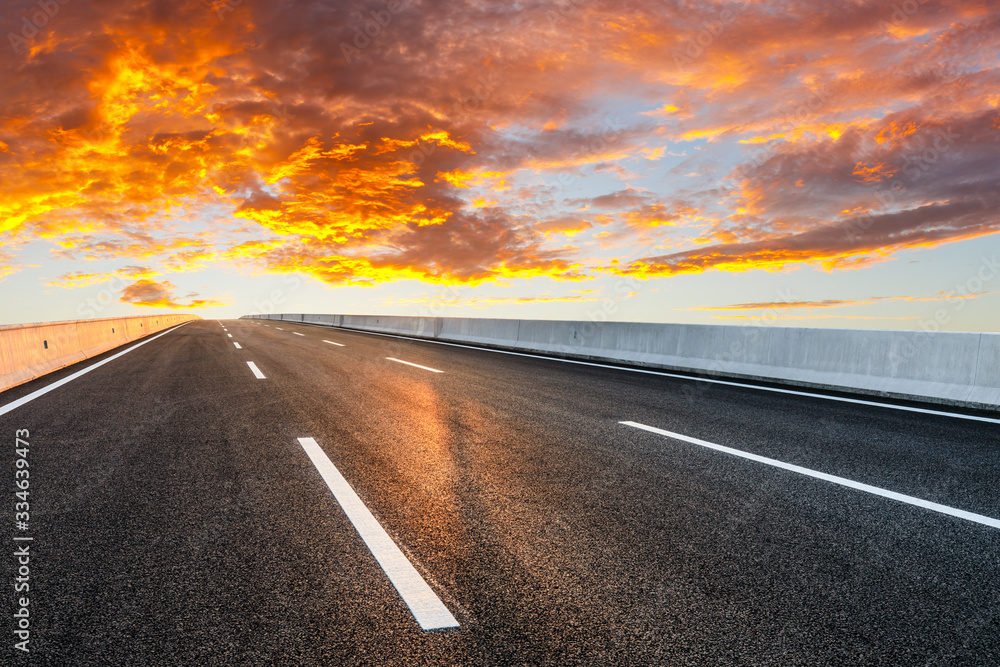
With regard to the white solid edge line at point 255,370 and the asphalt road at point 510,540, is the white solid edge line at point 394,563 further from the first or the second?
the white solid edge line at point 255,370

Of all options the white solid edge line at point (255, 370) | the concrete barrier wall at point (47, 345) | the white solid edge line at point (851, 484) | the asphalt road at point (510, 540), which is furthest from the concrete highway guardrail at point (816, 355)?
the concrete barrier wall at point (47, 345)

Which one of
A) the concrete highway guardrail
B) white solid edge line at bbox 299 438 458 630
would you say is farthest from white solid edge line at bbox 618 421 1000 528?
the concrete highway guardrail

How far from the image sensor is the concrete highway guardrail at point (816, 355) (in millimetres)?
8367

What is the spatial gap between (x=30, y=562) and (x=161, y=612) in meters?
1.07

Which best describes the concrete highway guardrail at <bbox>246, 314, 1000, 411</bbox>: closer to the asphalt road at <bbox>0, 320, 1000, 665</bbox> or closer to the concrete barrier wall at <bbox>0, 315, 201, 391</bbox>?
the asphalt road at <bbox>0, 320, 1000, 665</bbox>

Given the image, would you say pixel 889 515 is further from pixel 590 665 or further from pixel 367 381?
pixel 367 381

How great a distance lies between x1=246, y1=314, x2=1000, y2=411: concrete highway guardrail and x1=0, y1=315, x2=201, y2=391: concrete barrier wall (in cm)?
1172

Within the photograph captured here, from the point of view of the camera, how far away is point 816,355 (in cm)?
1040

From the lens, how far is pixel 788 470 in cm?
489

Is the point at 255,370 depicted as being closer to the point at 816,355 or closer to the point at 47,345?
the point at 47,345

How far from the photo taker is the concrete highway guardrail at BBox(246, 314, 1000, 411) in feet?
27.5

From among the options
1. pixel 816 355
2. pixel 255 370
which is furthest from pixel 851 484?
pixel 255 370

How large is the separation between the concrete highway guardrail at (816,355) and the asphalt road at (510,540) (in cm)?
186

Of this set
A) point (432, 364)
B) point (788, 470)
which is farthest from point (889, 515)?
point (432, 364)
